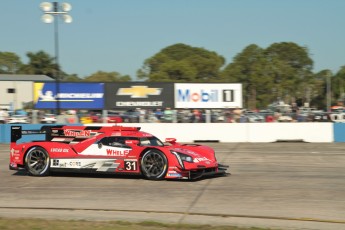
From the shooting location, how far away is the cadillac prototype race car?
10273 mm

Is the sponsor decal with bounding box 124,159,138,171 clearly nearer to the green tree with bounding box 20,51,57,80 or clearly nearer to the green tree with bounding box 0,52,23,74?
the green tree with bounding box 20,51,57,80

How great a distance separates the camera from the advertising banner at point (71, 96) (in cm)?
2747

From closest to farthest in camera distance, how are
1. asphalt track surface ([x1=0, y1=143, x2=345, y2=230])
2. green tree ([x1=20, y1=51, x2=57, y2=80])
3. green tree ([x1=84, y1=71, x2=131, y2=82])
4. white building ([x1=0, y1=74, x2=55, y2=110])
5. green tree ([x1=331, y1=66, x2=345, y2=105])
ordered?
asphalt track surface ([x1=0, y1=143, x2=345, y2=230]) → white building ([x1=0, y1=74, x2=55, y2=110]) → green tree ([x1=20, y1=51, x2=57, y2=80]) → green tree ([x1=331, y1=66, x2=345, y2=105]) → green tree ([x1=84, y1=71, x2=131, y2=82])

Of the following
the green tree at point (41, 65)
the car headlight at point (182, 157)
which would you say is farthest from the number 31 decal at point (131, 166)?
the green tree at point (41, 65)

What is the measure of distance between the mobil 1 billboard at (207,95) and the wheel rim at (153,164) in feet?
58.0

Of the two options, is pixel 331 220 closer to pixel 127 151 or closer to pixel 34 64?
pixel 127 151

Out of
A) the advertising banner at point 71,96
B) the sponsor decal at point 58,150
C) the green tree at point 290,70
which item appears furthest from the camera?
the green tree at point 290,70

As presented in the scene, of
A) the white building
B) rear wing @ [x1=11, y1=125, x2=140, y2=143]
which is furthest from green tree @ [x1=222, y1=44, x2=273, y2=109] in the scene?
rear wing @ [x1=11, y1=125, x2=140, y2=143]

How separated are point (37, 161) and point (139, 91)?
16.9m

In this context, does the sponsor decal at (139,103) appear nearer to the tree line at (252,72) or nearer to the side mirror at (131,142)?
the side mirror at (131,142)

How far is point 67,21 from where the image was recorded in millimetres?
23844

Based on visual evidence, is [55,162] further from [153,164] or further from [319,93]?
[319,93]

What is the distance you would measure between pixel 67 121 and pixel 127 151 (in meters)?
14.5

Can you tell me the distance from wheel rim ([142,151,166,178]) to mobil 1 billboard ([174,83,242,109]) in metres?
17.7
